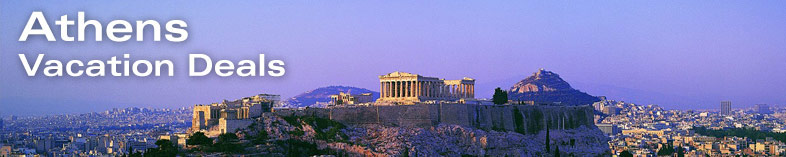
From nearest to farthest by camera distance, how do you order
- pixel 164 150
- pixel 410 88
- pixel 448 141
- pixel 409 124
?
pixel 164 150 → pixel 448 141 → pixel 409 124 → pixel 410 88

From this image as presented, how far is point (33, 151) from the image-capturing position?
109438mm

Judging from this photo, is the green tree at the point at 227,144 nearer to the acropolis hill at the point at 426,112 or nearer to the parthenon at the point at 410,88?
the acropolis hill at the point at 426,112

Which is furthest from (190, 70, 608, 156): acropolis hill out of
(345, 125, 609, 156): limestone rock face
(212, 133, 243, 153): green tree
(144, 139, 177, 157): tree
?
(144, 139, 177, 157): tree

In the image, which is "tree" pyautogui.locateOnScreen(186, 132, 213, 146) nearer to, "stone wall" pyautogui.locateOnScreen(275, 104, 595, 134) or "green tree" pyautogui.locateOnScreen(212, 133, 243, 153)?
"green tree" pyautogui.locateOnScreen(212, 133, 243, 153)

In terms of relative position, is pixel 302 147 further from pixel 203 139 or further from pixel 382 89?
pixel 382 89

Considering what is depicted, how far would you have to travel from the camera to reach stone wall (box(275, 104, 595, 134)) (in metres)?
69.5

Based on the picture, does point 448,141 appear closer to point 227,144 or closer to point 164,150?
Answer: point 227,144

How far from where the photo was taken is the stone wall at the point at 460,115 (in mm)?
69500

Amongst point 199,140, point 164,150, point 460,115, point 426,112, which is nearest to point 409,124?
point 426,112

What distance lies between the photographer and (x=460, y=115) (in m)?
75.2

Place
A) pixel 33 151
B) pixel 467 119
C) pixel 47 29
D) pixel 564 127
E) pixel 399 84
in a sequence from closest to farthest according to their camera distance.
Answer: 1. pixel 47 29
2. pixel 467 119
3. pixel 399 84
4. pixel 564 127
5. pixel 33 151

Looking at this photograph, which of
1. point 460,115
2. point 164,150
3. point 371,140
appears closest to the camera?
point 164,150

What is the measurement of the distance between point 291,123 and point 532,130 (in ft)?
88.8

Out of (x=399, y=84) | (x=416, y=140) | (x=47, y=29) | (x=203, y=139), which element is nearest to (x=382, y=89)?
(x=399, y=84)
